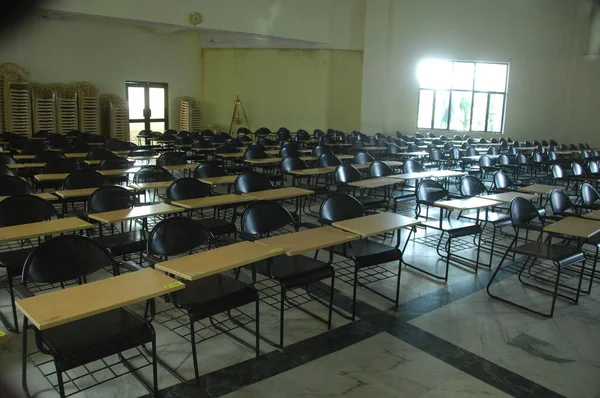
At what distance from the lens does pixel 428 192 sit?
5969 mm

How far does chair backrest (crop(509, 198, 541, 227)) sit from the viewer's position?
5.01 metres

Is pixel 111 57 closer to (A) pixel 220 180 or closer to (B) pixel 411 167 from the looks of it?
(A) pixel 220 180

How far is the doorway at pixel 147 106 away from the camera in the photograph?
50.2 feet

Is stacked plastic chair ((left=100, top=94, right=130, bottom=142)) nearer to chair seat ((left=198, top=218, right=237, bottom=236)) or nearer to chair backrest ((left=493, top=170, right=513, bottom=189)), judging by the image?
chair seat ((left=198, top=218, right=237, bottom=236))

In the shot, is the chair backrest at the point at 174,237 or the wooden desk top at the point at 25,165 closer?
the chair backrest at the point at 174,237

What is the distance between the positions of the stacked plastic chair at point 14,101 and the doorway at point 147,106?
341 cm

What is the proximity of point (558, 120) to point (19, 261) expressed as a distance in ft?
51.4

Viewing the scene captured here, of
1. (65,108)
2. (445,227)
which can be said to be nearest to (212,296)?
(445,227)

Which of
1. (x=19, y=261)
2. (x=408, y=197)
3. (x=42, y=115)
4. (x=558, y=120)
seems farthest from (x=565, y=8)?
(x=19, y=261)

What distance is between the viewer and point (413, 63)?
627 inches

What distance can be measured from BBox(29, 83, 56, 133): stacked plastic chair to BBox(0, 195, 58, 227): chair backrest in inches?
360

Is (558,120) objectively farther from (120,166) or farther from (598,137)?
(120,166)

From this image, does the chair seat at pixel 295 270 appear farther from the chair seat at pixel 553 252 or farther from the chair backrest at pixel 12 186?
the chair backrest at pixel 12 186

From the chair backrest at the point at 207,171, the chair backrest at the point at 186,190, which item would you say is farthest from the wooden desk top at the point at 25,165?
the chair backrest at the point at 186,190
